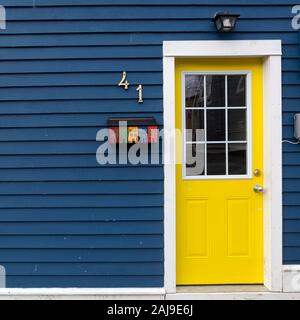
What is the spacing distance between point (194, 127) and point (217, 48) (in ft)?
2.41

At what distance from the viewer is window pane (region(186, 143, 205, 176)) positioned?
3.96m

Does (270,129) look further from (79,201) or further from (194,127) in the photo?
(79,201)

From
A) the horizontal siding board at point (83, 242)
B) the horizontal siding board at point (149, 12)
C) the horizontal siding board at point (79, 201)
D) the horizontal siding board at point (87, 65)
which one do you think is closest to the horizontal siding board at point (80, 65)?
the horizontal siding board at point (87, 65)

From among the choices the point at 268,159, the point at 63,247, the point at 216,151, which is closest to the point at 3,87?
the point at 63,247

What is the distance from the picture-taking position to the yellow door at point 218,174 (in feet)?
12.9

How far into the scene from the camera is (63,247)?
3.86 meters

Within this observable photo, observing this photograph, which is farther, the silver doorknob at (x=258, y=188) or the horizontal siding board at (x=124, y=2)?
the silver doorknob at (x=258, y=188)

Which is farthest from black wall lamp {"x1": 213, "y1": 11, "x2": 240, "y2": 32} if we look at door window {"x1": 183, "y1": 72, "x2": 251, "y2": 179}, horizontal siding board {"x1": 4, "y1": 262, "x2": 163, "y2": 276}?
horizontal siding board {"x1": 4, "y1": 262, "x2": 163, "y2": 276}

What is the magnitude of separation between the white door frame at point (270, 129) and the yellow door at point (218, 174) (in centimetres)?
13

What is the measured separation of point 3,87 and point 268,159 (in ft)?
8.13

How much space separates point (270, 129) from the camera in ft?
12.6

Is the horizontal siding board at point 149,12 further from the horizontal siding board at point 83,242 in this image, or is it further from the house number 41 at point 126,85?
the horizontal siding board at point 83,242

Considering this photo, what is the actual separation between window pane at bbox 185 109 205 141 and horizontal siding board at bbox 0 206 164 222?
0.74m

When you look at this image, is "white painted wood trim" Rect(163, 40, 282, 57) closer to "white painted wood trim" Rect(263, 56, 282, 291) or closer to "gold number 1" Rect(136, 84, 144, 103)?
"white painted wood trim" Rect(263, 56, 282, 291)
